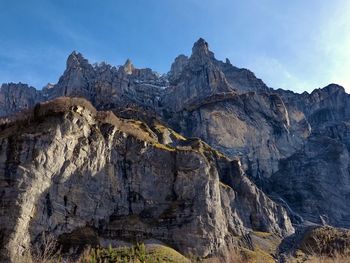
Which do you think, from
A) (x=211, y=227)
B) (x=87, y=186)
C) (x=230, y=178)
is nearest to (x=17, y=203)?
(x=87, y=186)

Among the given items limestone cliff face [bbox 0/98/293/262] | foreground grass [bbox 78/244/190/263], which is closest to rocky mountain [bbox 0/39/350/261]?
limestone cliff face [bbox 0/98/293/262]

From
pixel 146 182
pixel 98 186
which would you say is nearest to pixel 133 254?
pixel 98 186

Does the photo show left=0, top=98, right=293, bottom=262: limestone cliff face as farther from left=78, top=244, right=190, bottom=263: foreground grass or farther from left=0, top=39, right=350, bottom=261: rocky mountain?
left=78, top=244, right=190, bottom=263: foreground grass

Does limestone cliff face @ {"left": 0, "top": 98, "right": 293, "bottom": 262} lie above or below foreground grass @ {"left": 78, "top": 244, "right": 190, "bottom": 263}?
above

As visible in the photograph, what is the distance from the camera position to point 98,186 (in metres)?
72.4

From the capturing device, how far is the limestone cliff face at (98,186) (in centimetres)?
6034

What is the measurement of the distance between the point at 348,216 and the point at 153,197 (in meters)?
76.5

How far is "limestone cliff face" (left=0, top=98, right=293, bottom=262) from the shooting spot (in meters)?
60.3

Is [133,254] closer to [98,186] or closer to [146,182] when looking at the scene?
[98,186]

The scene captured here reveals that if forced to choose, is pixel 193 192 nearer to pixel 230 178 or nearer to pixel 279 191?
pixel 230 178

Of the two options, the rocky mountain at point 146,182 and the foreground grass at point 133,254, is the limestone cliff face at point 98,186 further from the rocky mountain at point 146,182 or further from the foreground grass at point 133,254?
the foreground grass at point 133,254

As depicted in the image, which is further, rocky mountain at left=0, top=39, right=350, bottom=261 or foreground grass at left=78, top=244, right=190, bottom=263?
rocky mountain at left=0, top=39, right=350, bottom=261

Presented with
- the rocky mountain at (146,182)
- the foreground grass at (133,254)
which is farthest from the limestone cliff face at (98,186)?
the foreground grass at (133,254)

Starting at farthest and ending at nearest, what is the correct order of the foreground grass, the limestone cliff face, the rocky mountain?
the rocky mountain < the limestone cliff face < the foreground grass
